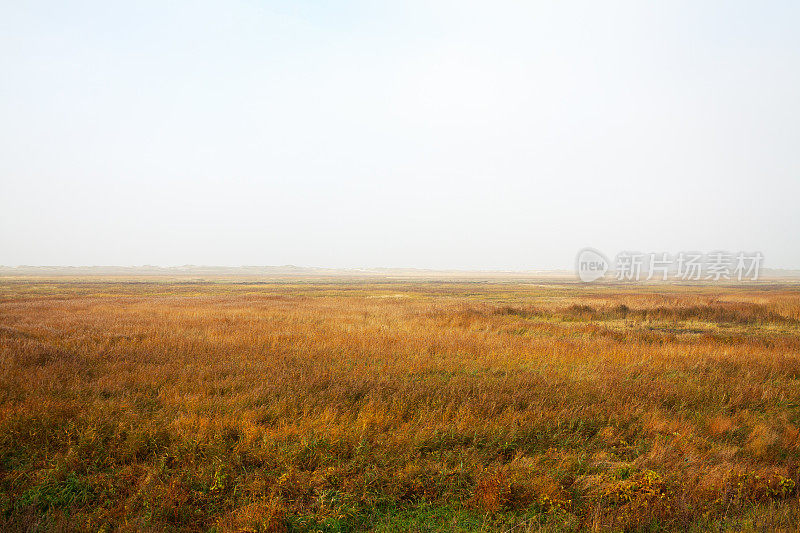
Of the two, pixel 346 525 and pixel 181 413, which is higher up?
pixel 181 413

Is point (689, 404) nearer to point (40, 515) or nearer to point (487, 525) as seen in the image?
point (487, 525)

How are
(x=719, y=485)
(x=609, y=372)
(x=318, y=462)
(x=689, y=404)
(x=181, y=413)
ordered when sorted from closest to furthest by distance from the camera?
(x=719, y=485), (x=318, y=462), (x=181, y=413), (x=689, y=404), (x=609, y=372)

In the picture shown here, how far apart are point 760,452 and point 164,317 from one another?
20736 mm

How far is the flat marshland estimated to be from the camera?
3.98m

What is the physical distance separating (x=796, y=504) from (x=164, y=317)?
2091 centimetres

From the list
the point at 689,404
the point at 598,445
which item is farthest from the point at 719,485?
the point at 689,404

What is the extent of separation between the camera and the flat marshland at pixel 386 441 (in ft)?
13.1

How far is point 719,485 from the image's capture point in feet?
14.7

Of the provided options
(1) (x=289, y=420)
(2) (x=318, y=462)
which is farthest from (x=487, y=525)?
(1) (x=289, y=420)

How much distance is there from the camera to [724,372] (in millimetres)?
9664

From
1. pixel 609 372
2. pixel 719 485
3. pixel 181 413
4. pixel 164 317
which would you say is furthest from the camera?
pixel 164 317

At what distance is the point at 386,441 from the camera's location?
5238mm

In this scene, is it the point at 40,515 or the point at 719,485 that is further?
the point at 719,485

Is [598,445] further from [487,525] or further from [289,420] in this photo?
[289,420]
